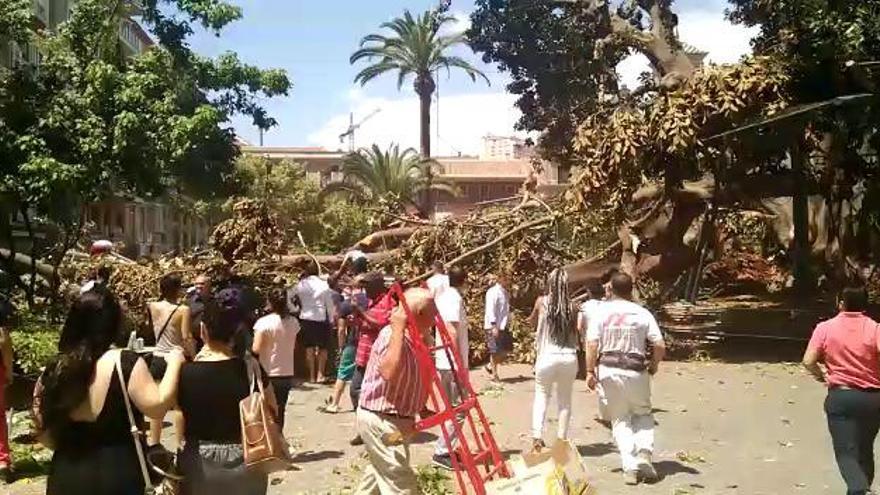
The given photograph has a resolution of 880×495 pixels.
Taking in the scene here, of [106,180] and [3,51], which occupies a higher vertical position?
[3,51]

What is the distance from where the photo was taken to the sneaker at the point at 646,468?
26.8 feet

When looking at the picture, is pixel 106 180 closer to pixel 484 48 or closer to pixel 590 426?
pixel 590 426

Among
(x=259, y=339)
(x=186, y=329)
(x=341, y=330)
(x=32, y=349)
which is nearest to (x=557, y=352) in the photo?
(x=259, y=339)

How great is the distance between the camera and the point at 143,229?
7069 centimetres

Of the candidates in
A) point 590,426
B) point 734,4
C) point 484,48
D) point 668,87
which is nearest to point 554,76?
point 484,48

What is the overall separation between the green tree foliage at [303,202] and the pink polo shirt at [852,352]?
125 feet

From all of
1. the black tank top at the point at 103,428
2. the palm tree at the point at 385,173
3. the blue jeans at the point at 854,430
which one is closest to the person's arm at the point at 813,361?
the blue jeans at the point at 854,430

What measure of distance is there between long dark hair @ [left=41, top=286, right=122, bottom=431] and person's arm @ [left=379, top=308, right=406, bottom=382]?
73.3 inches

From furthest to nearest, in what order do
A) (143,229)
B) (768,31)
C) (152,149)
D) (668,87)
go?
(143,229) < (768,31) < (152,149) < (668,87)

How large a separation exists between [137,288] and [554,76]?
608 inches

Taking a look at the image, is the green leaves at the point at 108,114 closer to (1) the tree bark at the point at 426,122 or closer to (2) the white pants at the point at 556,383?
(2) the white pants at the point at 556,383

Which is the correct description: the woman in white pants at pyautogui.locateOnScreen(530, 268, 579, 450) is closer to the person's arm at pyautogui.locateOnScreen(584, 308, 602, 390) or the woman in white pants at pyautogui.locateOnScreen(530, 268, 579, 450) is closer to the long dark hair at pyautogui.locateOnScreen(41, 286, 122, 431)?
the person's arm at pyautogui.locateOnScreen(584, 308, 602, 390)

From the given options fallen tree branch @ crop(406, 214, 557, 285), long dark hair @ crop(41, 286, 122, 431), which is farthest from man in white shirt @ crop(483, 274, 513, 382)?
long dark hair @ crop(41, 286, 122, 431)

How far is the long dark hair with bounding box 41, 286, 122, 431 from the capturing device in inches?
156
